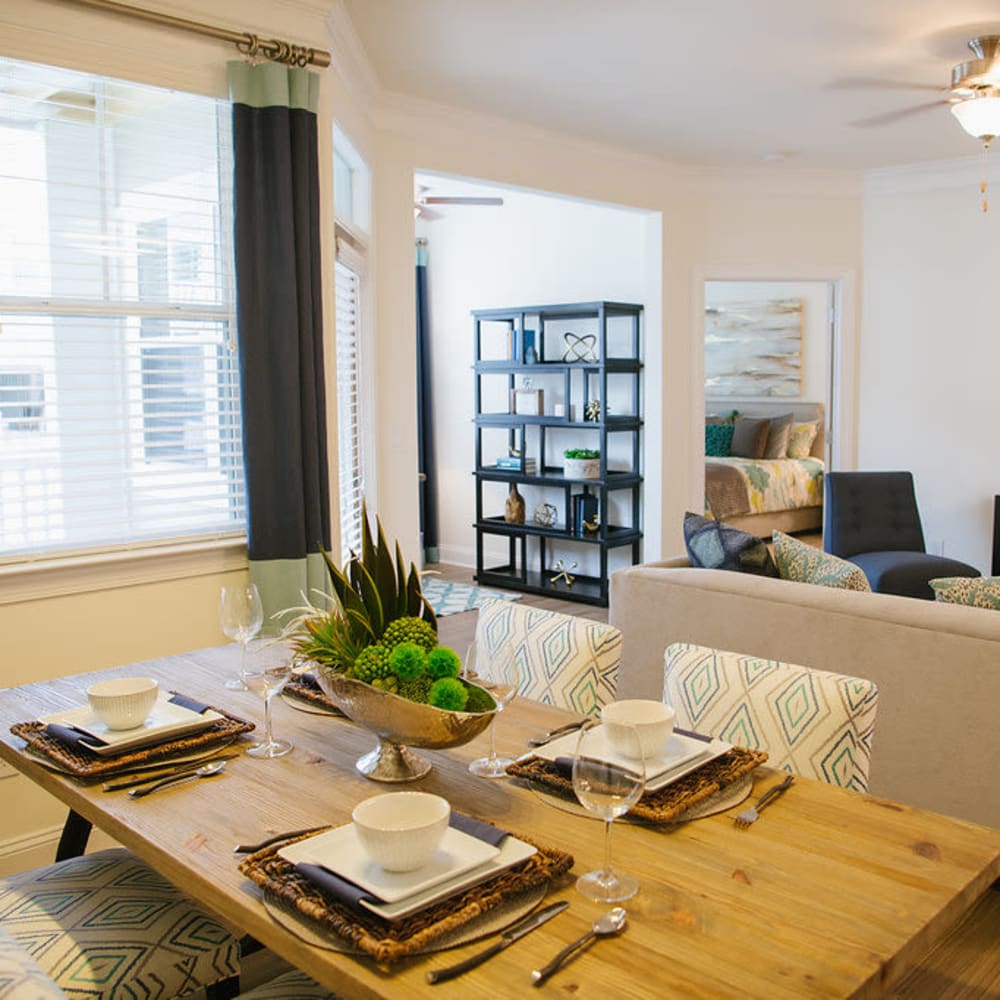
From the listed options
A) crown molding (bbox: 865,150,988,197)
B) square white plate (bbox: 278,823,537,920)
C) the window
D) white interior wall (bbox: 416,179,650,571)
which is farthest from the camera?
white interior wall (bbox: 416,179,650,571)

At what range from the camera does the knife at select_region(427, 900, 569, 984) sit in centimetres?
113

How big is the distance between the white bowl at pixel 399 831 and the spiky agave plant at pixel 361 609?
40 cm

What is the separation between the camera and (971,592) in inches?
120

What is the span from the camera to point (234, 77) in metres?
3.24

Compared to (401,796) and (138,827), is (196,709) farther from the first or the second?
(401,796)

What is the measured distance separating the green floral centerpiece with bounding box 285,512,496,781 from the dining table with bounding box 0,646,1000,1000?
0.09m

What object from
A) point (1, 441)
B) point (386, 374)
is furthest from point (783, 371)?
point (1, 441)

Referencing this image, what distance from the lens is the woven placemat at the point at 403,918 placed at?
1177 millimetres

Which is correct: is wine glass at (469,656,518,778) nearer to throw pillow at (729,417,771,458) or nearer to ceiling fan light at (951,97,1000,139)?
ceiling fan light at (951,97,1000,139)

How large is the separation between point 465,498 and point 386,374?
3.26m

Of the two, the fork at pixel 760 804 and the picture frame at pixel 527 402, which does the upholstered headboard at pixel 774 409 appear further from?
the fork at pixel 760 804

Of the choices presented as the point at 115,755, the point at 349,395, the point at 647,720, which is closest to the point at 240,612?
the point at 115,755

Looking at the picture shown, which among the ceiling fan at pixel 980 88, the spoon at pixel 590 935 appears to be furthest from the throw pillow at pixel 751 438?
the spoon at pixel 590 935

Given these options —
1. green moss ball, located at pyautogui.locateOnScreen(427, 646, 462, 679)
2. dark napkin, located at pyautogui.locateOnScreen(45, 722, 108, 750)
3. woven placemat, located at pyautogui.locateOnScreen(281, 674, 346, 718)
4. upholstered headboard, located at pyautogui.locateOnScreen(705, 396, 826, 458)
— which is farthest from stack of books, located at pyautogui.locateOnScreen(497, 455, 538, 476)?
green moss ball, located at pyautogui.locateOnScreen(427, 646, 462, 679)
